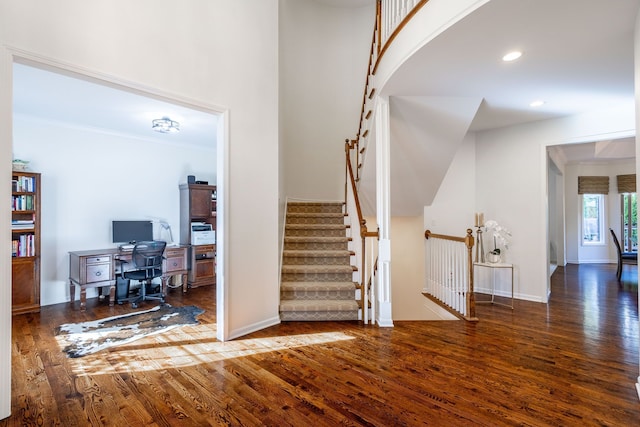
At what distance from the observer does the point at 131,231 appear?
17.3ft

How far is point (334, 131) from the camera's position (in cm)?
634

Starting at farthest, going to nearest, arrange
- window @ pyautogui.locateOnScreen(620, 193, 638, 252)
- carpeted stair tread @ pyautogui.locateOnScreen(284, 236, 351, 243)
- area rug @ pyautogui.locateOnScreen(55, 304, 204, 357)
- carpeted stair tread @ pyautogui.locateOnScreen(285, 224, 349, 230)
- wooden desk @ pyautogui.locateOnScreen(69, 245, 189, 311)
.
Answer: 1. window @ pyautogui.locateOnScreen(620, 193, 638, 252)
2. carpeted stair tread @ pyautogui.locateOnScreen(285, 224, 349, 230)
3. carpeted stair tread @ pyautogui.locateOnScreen(284, 236, 351, 243)
4. wooden desk @ pyautogui.locateOnScreen(69, 245, 189, 311)
5. area rug @ pyautogui.locateOnScreen(55, 304, 204, 357)

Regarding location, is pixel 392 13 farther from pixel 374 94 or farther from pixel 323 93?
pixel 323 93

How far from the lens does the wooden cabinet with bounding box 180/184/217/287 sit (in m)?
5.64

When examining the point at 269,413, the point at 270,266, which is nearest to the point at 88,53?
the point at 270,266

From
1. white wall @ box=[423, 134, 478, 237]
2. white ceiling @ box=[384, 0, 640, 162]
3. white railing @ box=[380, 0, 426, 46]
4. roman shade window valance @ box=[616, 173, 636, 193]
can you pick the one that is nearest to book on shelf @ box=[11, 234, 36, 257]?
white ceiling @ box=[384, 0, 640, 162]

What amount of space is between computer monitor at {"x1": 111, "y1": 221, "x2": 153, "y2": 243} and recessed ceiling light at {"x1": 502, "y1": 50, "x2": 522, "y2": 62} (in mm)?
5647

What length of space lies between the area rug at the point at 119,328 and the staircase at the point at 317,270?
4.16ft

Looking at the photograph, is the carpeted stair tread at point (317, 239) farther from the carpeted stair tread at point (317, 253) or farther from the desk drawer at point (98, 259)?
the desk drawer at point (98, 259)

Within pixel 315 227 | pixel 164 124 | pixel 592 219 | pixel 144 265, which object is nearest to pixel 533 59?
pixel 315 227

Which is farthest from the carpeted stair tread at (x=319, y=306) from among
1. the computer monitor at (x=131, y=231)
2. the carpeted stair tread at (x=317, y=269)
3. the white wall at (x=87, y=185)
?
the white wall at (x=87, y=185)

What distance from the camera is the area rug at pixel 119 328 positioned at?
307 centimetres

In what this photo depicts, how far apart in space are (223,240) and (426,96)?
2.72 metres

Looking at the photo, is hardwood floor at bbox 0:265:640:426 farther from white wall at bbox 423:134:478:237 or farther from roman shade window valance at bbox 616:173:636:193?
roman shade window valance at bbox 616:173:636:193
